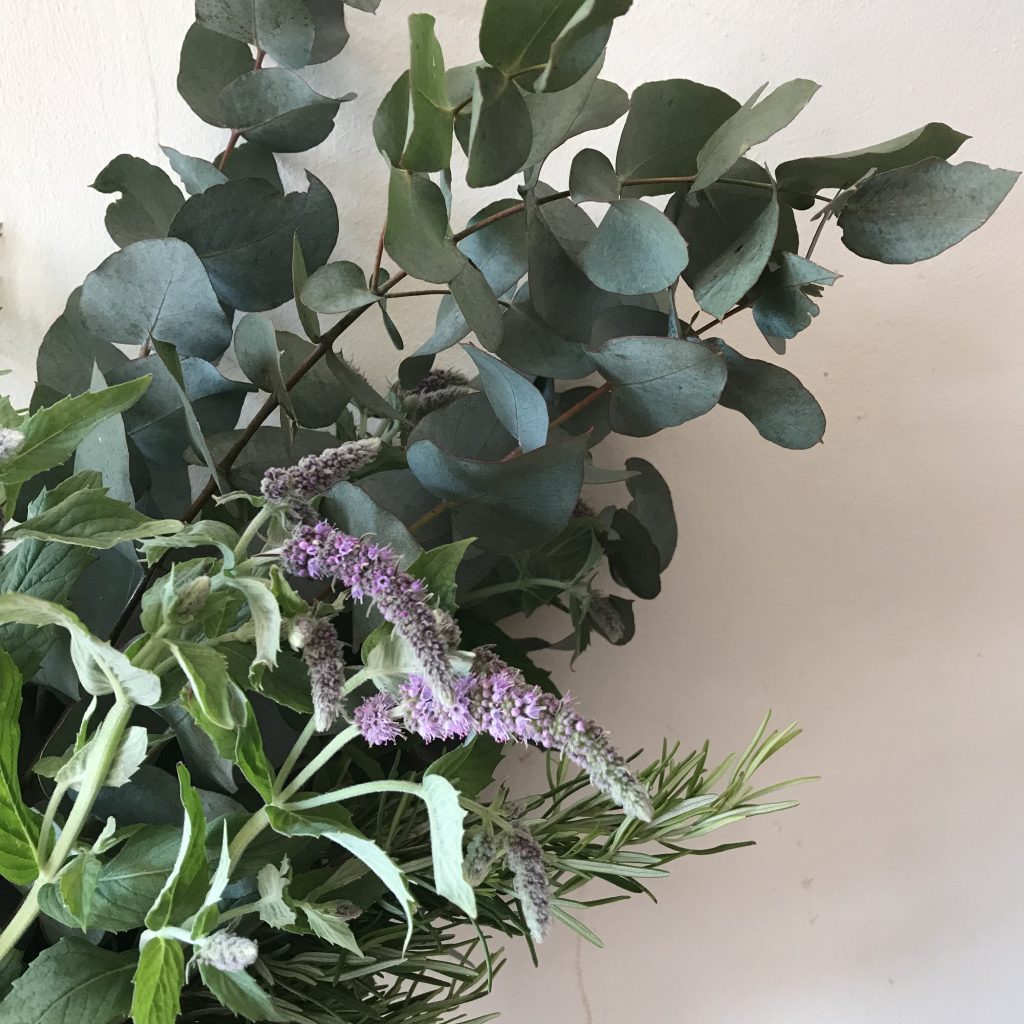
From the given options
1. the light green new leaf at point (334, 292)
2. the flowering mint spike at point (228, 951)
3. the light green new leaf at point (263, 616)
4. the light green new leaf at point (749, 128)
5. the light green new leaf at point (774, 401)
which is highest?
the light green new leaf at point (749, 128)

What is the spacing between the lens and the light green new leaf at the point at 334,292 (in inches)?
13.1

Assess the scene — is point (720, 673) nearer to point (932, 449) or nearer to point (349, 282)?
point (932, 449)

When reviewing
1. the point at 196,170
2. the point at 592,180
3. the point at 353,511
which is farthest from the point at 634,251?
the point at 196,170

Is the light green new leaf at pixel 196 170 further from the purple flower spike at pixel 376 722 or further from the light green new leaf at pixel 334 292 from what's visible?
the purple flower spike at pixel 376 722

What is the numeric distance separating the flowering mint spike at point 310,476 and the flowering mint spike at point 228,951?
0.42 feet

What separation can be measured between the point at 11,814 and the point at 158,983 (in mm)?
74

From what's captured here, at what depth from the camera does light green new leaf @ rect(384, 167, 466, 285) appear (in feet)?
0.94

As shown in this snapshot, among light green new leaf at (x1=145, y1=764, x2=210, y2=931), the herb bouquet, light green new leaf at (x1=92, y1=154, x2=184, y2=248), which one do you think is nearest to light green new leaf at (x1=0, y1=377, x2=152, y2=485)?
the herb bouquet

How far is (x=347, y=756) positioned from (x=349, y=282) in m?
0.20

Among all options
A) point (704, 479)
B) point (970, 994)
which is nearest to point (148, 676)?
point (704, 479)

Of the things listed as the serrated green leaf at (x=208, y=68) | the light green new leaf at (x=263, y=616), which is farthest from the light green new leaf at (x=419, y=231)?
the serrated green leaf at (x=208, y=68)

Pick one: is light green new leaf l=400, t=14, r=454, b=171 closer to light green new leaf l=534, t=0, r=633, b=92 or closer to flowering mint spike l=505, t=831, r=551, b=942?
light green new leaf l=534, t=0, r=633, b=92

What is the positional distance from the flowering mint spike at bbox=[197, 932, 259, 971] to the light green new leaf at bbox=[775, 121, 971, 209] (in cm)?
33

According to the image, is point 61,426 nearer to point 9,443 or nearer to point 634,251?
point 9,443
